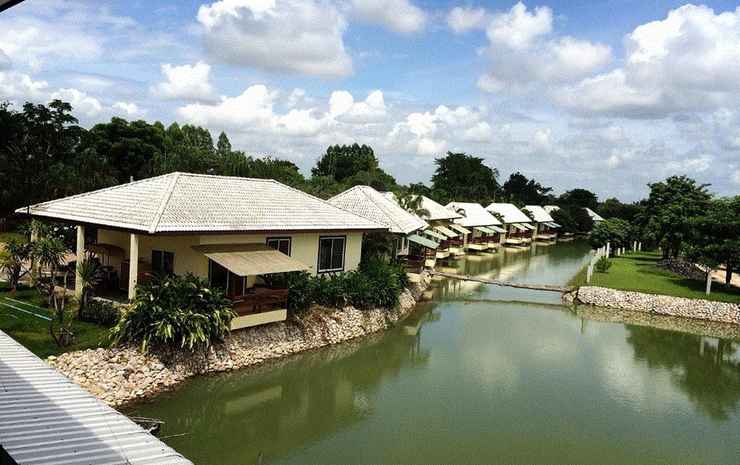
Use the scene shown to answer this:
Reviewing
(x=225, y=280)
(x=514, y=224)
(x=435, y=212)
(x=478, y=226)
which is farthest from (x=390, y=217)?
(x=514, y=224)

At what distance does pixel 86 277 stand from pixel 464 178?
72500 mm

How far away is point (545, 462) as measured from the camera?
970 centimetres

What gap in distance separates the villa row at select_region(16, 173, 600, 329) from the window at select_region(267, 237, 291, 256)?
1.3 inches

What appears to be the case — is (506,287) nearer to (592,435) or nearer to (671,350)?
(671,350)

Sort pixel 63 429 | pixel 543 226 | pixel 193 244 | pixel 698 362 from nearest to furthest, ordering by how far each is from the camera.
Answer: pixel 63 429, pixel 193 244, pixel 698 362, pixel 543 226

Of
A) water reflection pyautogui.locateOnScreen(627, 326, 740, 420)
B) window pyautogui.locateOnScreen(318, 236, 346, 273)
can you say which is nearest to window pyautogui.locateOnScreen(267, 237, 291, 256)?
window pyautogui.locateOnScreen(318, 236, 346, 273)

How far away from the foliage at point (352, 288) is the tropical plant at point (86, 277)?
201 inches

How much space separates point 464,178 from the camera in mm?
81250

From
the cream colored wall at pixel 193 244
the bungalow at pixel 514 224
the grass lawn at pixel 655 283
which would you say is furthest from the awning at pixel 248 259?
the bungalow at pixel 514 224

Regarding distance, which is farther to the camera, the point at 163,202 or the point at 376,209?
the point at 376,209

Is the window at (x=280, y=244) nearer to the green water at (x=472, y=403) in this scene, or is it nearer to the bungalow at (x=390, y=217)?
the green water at (x=472, y=403)

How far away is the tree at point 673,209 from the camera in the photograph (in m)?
31.8

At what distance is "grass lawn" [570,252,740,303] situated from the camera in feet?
78.1

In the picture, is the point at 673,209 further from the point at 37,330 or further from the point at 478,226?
the point at 37,330
